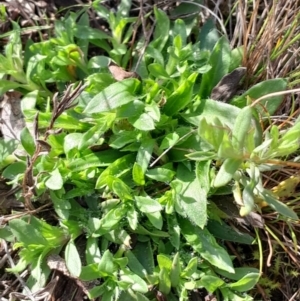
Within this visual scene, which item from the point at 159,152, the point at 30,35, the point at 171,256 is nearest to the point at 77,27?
the point at 30,35

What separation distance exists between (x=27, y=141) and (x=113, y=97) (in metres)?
0.34

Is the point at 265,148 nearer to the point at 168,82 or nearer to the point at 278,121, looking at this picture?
the point at 278,121

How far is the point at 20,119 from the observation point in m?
2.17

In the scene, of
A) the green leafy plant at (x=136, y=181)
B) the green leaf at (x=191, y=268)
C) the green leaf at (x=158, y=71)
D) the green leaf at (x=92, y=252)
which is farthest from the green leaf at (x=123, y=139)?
the green leaf at (x=191, y=268)

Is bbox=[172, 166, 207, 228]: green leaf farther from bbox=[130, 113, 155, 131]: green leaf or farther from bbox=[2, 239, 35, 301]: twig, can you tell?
bbox=[2, 239, 35, 301]: twig

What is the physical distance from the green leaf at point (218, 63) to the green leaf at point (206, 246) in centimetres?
52

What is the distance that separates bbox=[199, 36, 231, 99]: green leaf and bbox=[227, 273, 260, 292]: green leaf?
2.26ft

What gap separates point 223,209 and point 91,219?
0.46m

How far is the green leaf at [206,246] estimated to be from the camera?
181 cm

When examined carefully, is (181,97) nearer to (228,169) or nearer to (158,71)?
(158,71)

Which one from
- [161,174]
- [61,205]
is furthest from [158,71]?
[61,205]

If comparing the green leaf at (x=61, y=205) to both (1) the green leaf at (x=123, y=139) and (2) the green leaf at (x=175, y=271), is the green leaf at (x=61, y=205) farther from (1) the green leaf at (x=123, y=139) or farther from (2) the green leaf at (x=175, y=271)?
(2) the green leaf at (x=175, y=271)

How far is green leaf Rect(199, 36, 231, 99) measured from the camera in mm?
1970

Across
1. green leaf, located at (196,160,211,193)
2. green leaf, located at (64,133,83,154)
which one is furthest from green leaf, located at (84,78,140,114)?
green leaf, located at (196,160,211,193)
